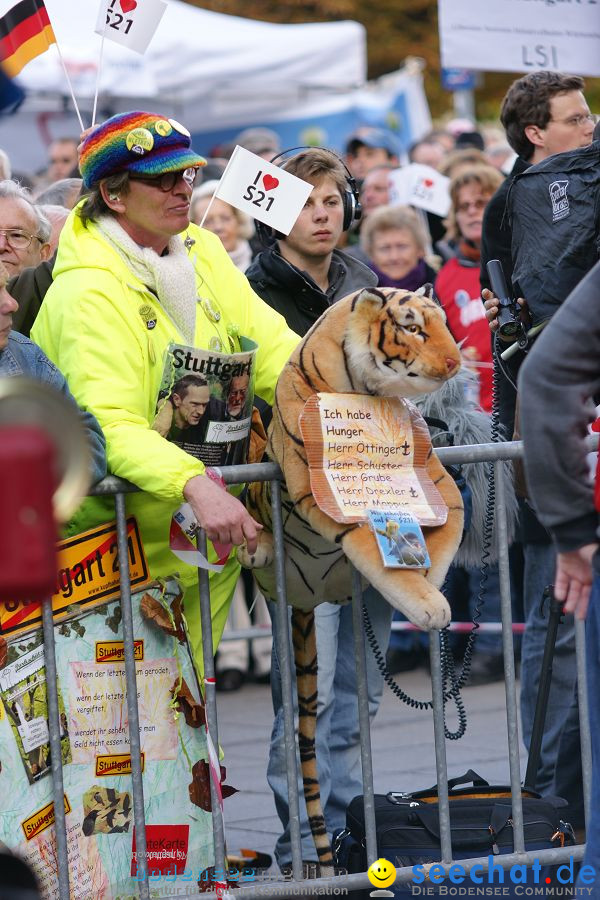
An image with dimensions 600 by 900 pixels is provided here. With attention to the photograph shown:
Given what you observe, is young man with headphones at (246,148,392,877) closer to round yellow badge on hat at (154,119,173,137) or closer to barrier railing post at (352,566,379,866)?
barrier railing post at (352,566,379,866)

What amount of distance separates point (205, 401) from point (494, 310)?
1.34 meters

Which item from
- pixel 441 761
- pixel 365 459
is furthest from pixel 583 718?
pixel 365 459

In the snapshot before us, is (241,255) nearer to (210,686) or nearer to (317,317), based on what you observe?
(317,317)

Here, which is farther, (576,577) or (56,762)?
(56,762)

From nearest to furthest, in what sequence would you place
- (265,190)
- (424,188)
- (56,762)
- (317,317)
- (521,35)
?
(56,762) < (265,190) < (317,317) < (521,35) < (424,188)

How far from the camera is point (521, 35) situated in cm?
705

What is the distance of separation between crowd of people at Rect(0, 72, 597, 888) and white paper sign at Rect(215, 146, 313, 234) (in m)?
0.23

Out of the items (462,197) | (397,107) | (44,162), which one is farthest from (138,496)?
(397,107)

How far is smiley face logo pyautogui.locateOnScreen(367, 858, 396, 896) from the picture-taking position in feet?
13.7

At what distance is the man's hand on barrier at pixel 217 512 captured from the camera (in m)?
3.92

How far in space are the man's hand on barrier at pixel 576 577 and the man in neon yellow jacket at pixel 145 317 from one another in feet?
3.35

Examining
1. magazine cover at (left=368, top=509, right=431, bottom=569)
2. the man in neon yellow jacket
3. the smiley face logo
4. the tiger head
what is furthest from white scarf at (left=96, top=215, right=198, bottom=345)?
the smiley face logo

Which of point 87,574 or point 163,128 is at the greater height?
point 163,128

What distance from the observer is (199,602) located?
4.38m
